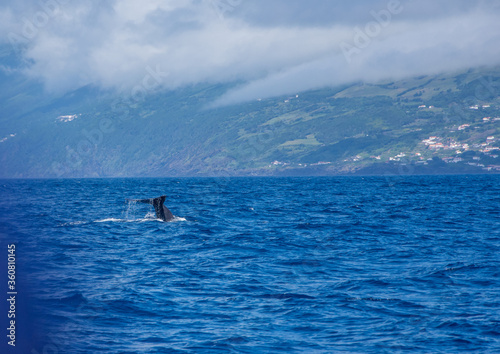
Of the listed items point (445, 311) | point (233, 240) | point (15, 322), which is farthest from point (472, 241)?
point (15, 322)

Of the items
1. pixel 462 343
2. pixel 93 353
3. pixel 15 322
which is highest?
pixel 15 322

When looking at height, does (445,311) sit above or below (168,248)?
below

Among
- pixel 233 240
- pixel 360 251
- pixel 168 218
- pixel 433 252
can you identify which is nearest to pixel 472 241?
pixel 433 252

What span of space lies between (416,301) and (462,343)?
3850 millimetres

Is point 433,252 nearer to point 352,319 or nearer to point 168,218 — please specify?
point 352,319

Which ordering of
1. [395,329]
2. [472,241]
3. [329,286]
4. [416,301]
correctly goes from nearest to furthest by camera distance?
[395,329], [416,301], [329,286], [472,241]

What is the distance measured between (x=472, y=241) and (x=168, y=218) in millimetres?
23987

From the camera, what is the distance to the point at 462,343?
46.2 feet

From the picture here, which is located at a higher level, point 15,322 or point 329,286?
point 15,322

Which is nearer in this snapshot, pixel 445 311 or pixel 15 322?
pixel 15 322

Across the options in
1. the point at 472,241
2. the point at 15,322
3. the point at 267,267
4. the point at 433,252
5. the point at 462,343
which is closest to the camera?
the point at 15,322

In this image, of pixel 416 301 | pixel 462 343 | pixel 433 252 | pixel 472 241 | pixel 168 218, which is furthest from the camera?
pixel 168 218

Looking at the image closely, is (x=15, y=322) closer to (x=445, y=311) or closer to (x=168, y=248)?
(x=445, y=311)

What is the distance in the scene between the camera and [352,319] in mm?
16109
